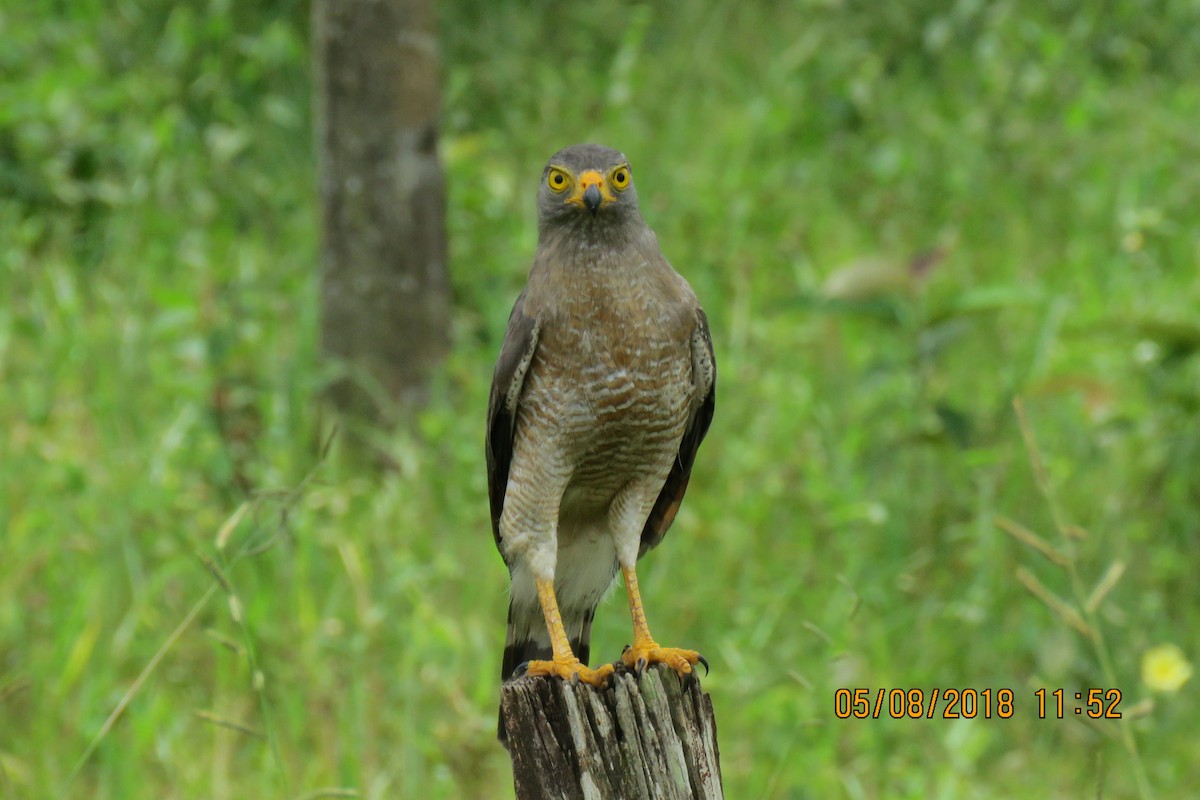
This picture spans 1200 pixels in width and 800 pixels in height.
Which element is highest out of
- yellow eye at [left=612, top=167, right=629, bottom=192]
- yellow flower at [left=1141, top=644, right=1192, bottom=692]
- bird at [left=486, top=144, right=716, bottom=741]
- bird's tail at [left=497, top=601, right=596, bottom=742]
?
yellow eye at [left=612, top=167, right=629, bottom=192]

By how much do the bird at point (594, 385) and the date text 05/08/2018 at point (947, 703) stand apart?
4.05ft

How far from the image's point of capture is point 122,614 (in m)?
4.51

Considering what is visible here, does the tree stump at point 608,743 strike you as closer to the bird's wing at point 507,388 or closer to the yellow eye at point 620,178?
the bird's wing at point 507,388

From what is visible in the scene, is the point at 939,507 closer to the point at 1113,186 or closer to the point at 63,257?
the point at 1113,186

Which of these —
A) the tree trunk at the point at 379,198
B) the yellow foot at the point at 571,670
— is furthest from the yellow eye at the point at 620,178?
the tree trunk at the point at 379,198

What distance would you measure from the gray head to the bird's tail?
1.00m

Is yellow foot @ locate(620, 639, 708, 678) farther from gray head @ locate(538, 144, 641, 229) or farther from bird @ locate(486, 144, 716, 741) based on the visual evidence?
gray head @ locate(538, 144, 641, 229)

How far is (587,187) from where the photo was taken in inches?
116

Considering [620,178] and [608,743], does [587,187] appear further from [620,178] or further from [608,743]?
[608,743]

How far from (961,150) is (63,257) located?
436cm

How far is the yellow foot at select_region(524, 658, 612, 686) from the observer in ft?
8.68

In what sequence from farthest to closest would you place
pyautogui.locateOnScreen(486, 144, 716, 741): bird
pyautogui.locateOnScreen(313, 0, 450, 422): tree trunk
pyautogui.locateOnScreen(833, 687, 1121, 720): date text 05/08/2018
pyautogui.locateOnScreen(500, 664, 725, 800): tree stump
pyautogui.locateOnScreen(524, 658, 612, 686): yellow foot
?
pyautogui.locateOnScreen(313, 0, 450, 422): tree trunk, pyautogui.locateOnScreen(833, 687, 1121, 720): date text 05/08/2018, pyautogui.locateOnScreen(486, 144, 716, 741): bird, pyautogui.locateOnScreen(524, 658, 612, 686): yellow foot, pyautogui.locateOnScreen(500, 664, 725, 800): tree stump

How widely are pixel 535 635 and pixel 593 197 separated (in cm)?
113

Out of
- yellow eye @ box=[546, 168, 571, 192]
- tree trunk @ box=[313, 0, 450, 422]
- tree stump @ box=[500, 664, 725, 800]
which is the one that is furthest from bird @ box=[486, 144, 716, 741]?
tree trunk @ box=[313, 0, 450, 422]
